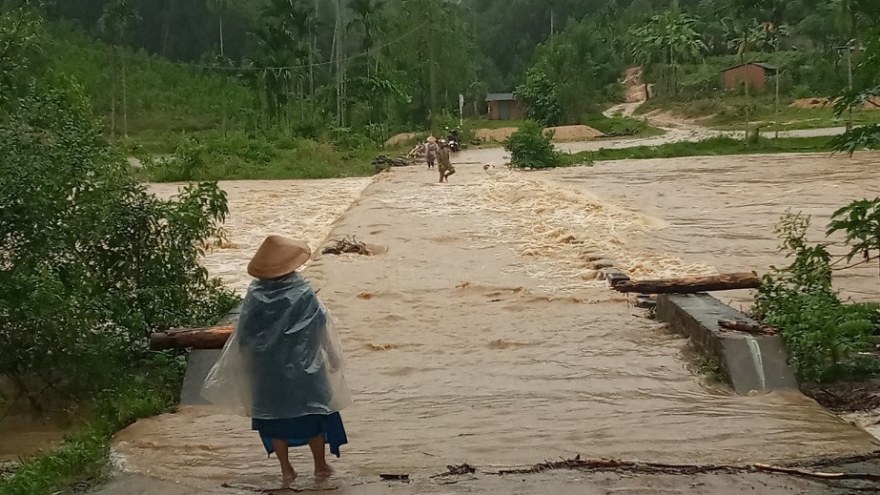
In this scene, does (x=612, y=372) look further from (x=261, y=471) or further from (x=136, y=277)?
(x=136, y=277)

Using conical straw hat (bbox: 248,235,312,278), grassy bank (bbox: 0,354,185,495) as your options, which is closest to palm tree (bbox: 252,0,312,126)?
grassy bank (bbox: 0,354,185,495)

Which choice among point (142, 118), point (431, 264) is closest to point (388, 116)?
point (142, 118)

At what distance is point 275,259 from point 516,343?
4373mm

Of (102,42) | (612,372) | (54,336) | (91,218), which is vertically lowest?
(612,372)

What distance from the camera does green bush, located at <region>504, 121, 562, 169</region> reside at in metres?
35.8

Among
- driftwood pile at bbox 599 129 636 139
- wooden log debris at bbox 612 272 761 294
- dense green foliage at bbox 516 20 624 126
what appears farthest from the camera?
dense green foliage at bbox 516 20 624 126

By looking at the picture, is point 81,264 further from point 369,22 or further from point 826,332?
point 369,22

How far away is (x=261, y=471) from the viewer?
5.80 meters

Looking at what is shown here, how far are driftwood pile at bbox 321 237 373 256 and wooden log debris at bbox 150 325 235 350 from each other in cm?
749

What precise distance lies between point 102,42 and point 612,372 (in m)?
58.9

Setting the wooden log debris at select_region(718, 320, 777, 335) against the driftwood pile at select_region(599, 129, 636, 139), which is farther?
the driftwood pile at select_region(599, 129, 636, 139)

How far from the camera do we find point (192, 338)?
7855 mm

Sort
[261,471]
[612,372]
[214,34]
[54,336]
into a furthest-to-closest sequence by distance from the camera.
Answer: [214,34] < [612,372] < [54,336] < [261,471]

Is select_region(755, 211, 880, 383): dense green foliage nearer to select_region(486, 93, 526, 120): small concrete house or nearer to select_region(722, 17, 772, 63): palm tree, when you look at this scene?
select_region(722, 17, 772, 63): palm tree
